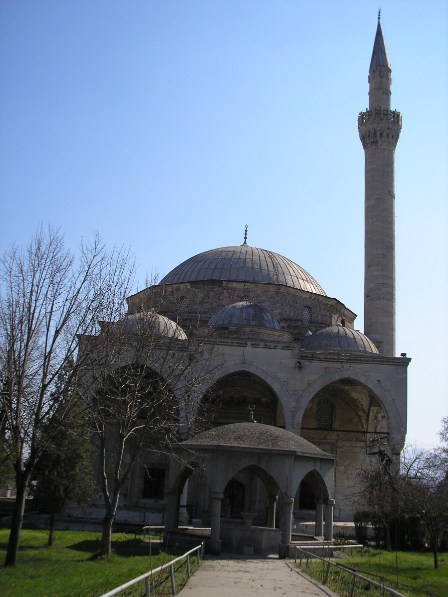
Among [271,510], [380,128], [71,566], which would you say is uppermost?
[380,128]

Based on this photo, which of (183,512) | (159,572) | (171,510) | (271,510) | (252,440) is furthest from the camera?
(183,512)

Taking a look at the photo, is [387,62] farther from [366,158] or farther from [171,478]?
[171,478]

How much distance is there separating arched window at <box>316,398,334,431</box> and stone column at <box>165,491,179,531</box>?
486 inches

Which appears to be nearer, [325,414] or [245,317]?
[245,317]

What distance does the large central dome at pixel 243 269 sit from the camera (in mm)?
29453

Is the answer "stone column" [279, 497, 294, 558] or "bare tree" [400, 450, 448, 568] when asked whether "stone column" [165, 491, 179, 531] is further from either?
Result: "bare tree" [400, 450, 448, 568]

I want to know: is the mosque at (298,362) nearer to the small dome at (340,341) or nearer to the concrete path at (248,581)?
the small dome at (340,341)

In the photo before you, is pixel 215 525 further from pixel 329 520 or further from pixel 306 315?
pixel 306 315

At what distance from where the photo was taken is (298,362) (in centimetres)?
2216

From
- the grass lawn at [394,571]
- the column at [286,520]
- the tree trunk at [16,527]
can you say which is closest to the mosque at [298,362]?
the column at [286,520]

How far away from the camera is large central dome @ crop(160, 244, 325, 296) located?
96.6ft

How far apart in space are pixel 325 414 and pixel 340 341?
3.46m

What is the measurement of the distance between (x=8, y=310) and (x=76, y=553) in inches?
181

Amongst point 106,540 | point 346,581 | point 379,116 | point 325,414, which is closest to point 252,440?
point 106,540
